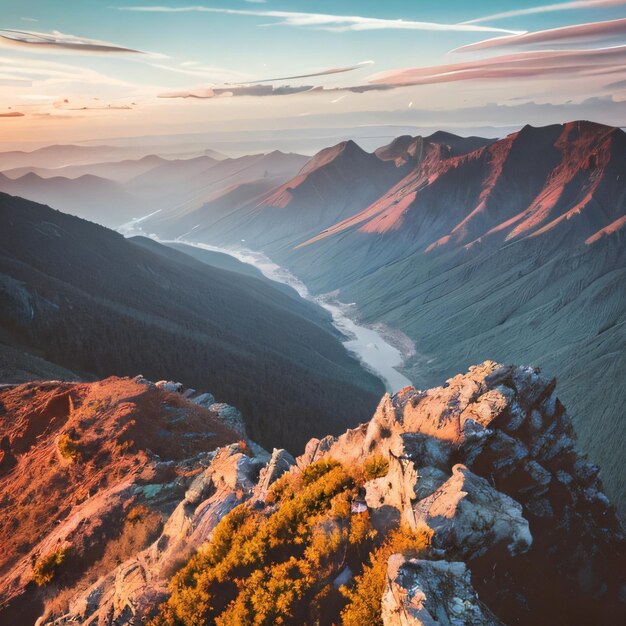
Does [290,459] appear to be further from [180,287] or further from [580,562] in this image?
[180,287]

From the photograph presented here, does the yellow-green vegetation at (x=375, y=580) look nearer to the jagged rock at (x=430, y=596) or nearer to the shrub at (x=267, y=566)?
the jagged rock at (x=430, y=596)

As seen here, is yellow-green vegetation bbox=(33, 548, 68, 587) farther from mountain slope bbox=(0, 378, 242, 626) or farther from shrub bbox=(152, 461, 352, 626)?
shrub bbox=(152, 461, 352, 626)

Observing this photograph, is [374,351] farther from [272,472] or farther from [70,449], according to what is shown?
[272,472]

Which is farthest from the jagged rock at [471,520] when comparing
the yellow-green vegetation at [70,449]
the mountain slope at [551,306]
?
the mountain slope at [551,306]

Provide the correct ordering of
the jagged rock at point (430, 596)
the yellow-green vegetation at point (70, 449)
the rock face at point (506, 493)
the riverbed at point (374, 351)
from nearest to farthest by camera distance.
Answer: the jagged rock at point (430, 596)
the rock face at point (506, 493)
the yellow-green vegetation at point (70, 449)
the riverbed at point (374, 351)

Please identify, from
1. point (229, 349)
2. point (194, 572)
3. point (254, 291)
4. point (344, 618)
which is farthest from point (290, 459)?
point (254, 291)
